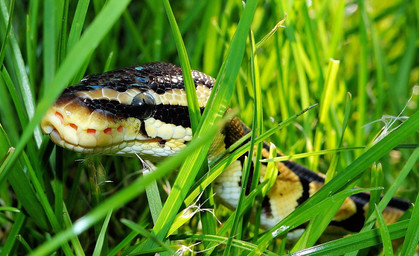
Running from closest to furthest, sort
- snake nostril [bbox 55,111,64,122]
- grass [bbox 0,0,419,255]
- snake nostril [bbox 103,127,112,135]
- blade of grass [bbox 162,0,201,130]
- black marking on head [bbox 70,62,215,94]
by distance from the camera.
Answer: grass [bbox 0,0,419,255], blade of grass [bbox 162,0,201,130], snake nostril [bbox 55,111,64,122], snake nostril [bbox 103,127,112,135], black marking on head [bbox 70,62,215,94]

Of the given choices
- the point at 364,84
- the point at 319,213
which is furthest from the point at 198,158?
the point at 364,84

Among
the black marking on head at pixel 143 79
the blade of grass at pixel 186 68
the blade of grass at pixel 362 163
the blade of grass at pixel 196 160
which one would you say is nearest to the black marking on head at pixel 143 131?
the black marking on head at pixel 143 79

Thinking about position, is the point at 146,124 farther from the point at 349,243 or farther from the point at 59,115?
Result: the point at 349,243

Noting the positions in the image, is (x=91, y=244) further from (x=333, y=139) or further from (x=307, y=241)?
(x=333, y=139)

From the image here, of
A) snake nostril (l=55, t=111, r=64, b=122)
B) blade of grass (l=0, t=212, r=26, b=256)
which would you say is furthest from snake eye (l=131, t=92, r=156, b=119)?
blade of grass (l=0, t=212, r=26, b=256)

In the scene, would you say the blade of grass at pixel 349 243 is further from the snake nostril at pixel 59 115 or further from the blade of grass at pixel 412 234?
the snake nostril at pixel 59 115

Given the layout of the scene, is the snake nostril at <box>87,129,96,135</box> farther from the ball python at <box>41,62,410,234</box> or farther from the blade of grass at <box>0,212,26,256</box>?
the blade of grass at <box>0,212,26,256</box>

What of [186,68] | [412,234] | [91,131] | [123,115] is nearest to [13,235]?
[91,131]
